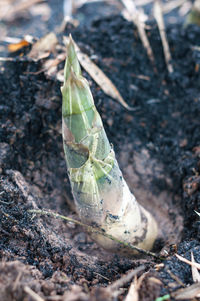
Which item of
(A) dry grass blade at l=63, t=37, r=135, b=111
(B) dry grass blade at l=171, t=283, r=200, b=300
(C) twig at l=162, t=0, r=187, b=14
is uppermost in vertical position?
(C) twig at l=162, t=0, r=187, b=14

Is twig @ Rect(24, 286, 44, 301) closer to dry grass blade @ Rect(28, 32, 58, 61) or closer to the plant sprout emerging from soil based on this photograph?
the plant sprout emerging from soil

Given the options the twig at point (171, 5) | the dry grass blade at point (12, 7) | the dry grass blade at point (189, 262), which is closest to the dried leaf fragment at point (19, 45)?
the dry grass blade at point (12, 7)

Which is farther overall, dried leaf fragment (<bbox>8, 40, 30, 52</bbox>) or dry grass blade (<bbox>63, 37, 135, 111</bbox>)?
dried leaf fragment (<bbox>8, 40, 30, 52</bbox>)

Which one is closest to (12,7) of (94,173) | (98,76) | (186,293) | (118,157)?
(98,76)

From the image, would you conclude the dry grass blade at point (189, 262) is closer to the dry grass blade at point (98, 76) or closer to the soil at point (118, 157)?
the soil at point (118, 157)

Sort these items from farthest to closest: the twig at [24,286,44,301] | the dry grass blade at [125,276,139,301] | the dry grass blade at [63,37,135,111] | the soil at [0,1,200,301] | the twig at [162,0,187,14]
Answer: the twig at [162,0,187,14] → the dry grass blade at [63,37,135,111] → the soil at [0,1,200,301] → the dry grass blade at [125,276,139,301] → the twig at [24,286,44,301]

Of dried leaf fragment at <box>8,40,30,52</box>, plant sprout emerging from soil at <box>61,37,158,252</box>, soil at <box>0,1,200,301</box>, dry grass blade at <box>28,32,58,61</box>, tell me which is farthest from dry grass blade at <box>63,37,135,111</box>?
plant sprout emerging from soil at <box>61,37,158,252</box>

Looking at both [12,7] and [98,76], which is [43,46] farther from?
[12,7]
